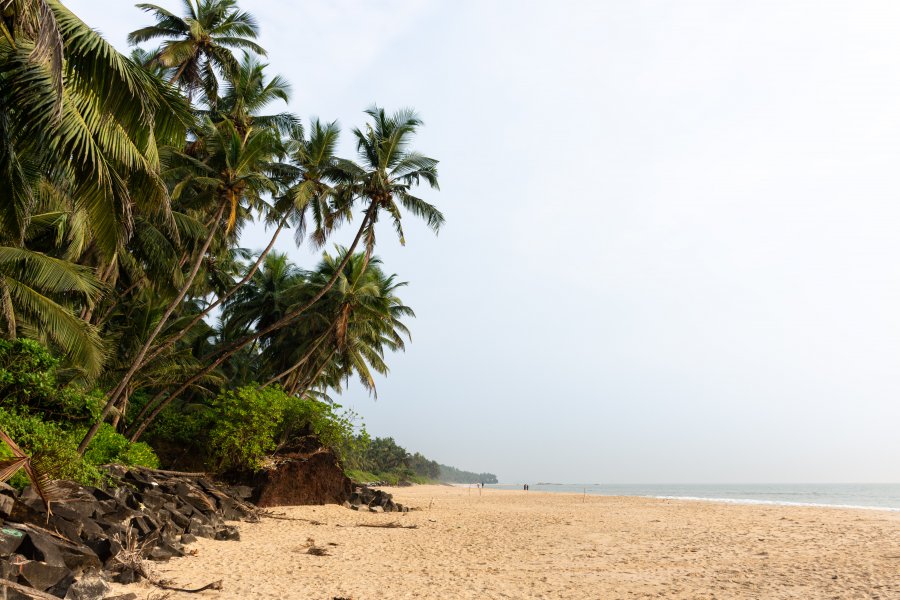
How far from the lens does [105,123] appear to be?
6977 mm

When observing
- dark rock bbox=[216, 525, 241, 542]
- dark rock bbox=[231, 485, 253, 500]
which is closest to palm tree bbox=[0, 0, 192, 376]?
dark rock bbox=[216, 525, 241, 542]

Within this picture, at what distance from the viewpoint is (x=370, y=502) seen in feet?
62.6

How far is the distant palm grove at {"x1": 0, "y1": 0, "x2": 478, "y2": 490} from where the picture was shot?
659 cm

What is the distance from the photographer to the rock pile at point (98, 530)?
541 centimetres

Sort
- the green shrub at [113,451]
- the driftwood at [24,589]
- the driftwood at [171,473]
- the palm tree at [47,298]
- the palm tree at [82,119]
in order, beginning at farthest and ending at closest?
the driftwood at [171,473] → the green shrub at [113,451] → the palm tree at [47,298] → the palm tree at [82,119] → the driftwood at [24,589]

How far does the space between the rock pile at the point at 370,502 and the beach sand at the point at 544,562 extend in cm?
322

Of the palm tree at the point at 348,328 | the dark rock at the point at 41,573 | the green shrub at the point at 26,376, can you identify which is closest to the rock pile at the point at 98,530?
the dark rock at the point at 41,573

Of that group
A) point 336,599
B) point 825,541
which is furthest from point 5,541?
point 825,541

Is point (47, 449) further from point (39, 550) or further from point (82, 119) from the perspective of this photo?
point (82, 119)

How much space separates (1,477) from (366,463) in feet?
202

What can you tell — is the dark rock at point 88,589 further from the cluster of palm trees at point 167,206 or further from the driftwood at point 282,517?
the driftwood at point 282,517

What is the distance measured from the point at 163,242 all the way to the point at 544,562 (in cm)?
1233

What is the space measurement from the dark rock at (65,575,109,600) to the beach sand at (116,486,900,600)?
75 cm

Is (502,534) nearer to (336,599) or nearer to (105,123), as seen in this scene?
(336,599)
